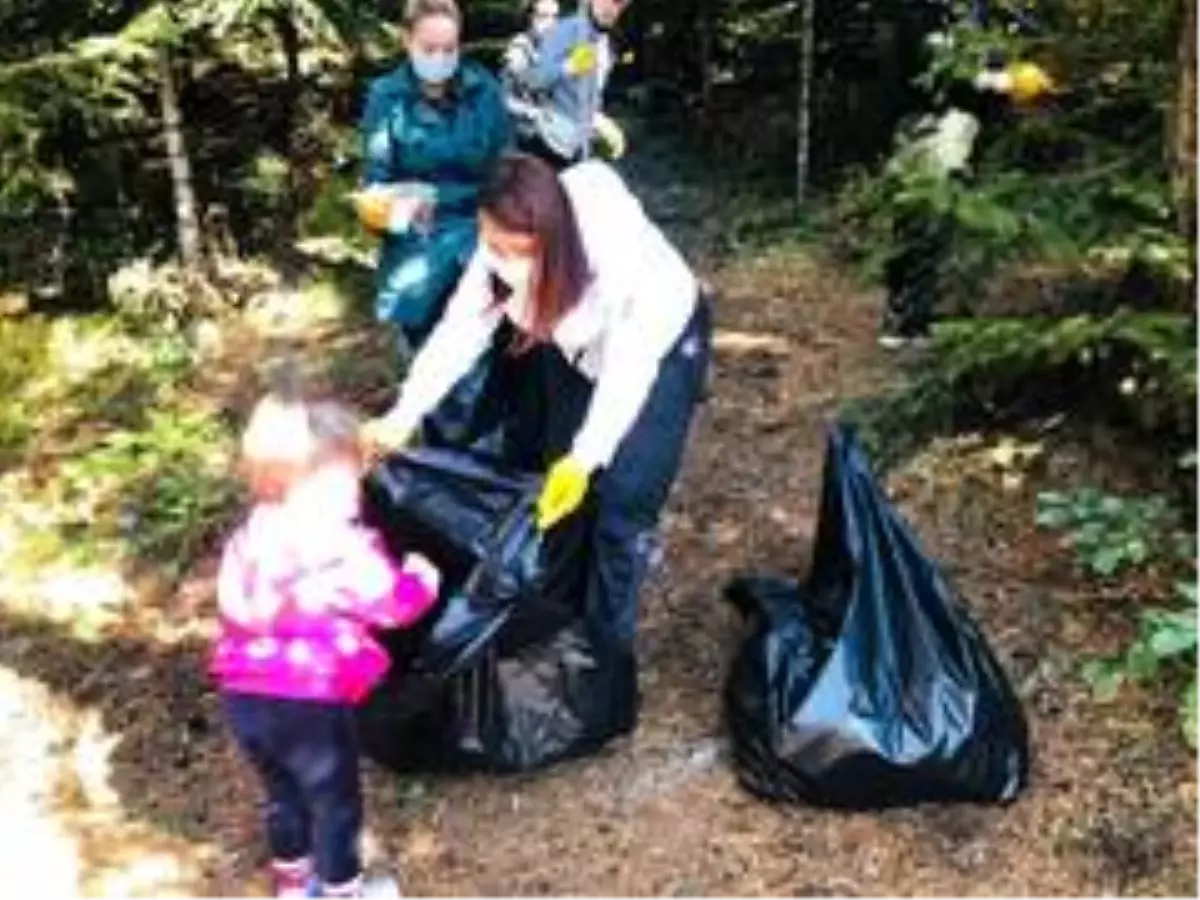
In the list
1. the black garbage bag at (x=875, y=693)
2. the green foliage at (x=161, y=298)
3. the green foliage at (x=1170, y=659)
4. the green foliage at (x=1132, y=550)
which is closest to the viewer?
the green foliage at (x=1170, y=659)

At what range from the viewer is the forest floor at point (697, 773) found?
4.54 m

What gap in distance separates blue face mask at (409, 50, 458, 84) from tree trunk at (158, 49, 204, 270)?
8.67ft

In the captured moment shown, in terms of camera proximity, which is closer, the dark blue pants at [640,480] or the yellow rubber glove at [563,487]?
the yellow rubber glove at [563,487]

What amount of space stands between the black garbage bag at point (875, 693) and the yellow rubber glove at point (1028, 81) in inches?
61.2

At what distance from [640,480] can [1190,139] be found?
193 centimetres

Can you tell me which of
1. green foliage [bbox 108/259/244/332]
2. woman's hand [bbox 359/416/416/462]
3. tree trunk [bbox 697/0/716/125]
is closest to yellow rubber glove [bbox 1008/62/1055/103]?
woman's hand [bbox 359/416/416/462]

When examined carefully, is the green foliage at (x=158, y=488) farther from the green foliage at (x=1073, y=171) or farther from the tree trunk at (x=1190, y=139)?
the tree trunk at (x=1190, y=139)

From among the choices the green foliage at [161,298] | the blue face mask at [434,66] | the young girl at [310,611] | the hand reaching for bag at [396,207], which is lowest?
the green foliage at [161,298]

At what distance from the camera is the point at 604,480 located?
4.59 metres

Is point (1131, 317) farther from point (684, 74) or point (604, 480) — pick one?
point (684, 74)

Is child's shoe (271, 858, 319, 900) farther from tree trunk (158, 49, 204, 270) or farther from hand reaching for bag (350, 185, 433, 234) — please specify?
tree trunk (158, 49, 204, 270)

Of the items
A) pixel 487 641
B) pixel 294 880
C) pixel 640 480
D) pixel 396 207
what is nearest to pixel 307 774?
pixel 294 880

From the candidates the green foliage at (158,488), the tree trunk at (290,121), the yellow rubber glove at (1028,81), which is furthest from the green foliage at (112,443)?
the yellow rubber glove at (1028,81)

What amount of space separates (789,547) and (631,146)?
231 inches
